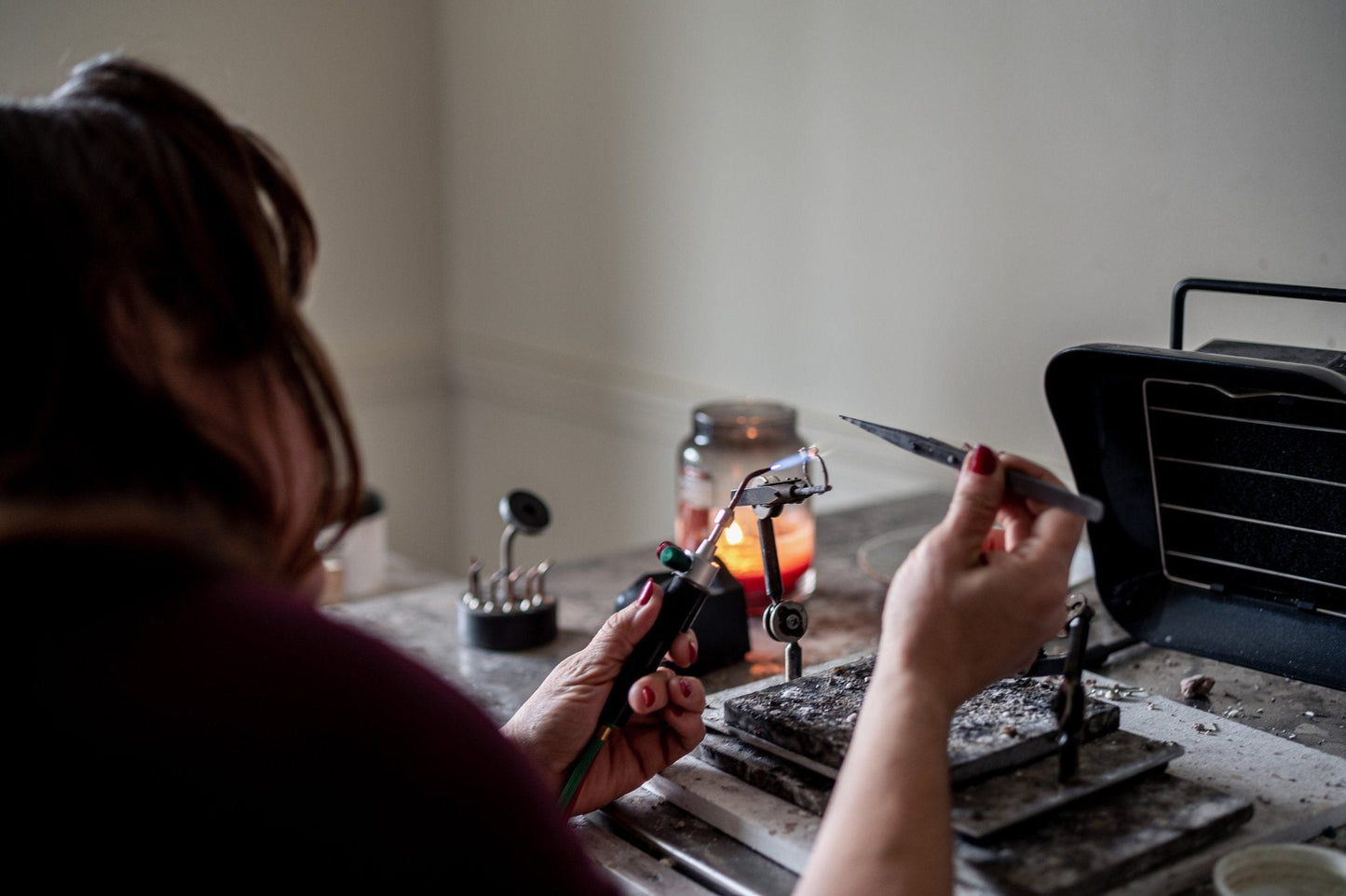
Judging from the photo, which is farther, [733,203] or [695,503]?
[733,203]

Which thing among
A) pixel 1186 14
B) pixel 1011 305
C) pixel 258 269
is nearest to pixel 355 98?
pixel 1011 305

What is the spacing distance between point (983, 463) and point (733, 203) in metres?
1.32

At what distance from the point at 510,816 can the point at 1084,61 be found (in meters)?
1.29

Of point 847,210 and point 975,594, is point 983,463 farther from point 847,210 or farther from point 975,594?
point 847,210

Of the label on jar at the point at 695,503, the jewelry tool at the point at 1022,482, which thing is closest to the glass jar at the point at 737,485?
the label on jar at the point at 695,503

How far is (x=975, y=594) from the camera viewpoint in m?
0.80

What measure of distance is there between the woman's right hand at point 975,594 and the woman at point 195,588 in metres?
0.09

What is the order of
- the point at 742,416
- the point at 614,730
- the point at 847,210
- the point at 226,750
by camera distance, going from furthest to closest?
the point at 847,210, the point at 742,416, the point at 614,730, the point at 226,750

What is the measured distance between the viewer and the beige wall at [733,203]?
1.47 meters

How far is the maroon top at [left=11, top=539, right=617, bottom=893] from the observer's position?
54cm

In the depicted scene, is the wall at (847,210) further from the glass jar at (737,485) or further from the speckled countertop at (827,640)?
the glass jar at (737,485)

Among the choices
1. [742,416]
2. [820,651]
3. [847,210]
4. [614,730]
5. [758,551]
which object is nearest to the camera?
[614,730]

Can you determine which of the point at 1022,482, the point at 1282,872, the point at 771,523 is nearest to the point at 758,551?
the point at 771,523

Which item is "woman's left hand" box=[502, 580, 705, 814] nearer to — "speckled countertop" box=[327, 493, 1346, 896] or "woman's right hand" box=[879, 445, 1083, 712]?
"speckled countertop" box=[327, 493, 1346, 896]
